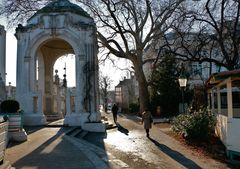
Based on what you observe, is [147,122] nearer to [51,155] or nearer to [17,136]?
[17,136]

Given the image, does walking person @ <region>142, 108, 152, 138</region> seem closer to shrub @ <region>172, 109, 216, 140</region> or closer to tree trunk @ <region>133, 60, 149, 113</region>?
shrub @ <region>172, 109, 216, 140</region>

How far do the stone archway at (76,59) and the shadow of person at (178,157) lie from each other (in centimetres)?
790

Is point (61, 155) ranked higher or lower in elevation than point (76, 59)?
lower

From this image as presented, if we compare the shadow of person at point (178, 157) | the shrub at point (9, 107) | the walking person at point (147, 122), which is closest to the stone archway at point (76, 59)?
the walking person at point (147, 122)

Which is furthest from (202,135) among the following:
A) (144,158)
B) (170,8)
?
(170,8)

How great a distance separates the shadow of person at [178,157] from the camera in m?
11.3

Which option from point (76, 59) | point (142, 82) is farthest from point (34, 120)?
point (142, 82)

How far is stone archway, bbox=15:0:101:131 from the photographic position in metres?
22.6

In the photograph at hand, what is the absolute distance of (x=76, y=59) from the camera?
23266 mm

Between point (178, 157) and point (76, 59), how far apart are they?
12548mm

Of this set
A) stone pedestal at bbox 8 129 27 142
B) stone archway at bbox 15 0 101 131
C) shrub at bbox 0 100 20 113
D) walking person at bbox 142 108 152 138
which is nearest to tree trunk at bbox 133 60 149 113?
stone archway at bbox 15 0 101 131

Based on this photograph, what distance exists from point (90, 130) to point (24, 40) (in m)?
7.90

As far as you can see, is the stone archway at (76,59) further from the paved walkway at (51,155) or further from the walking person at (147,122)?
the paved walkway at (51,155)

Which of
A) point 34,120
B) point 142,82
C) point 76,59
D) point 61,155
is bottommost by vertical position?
point 61,155
